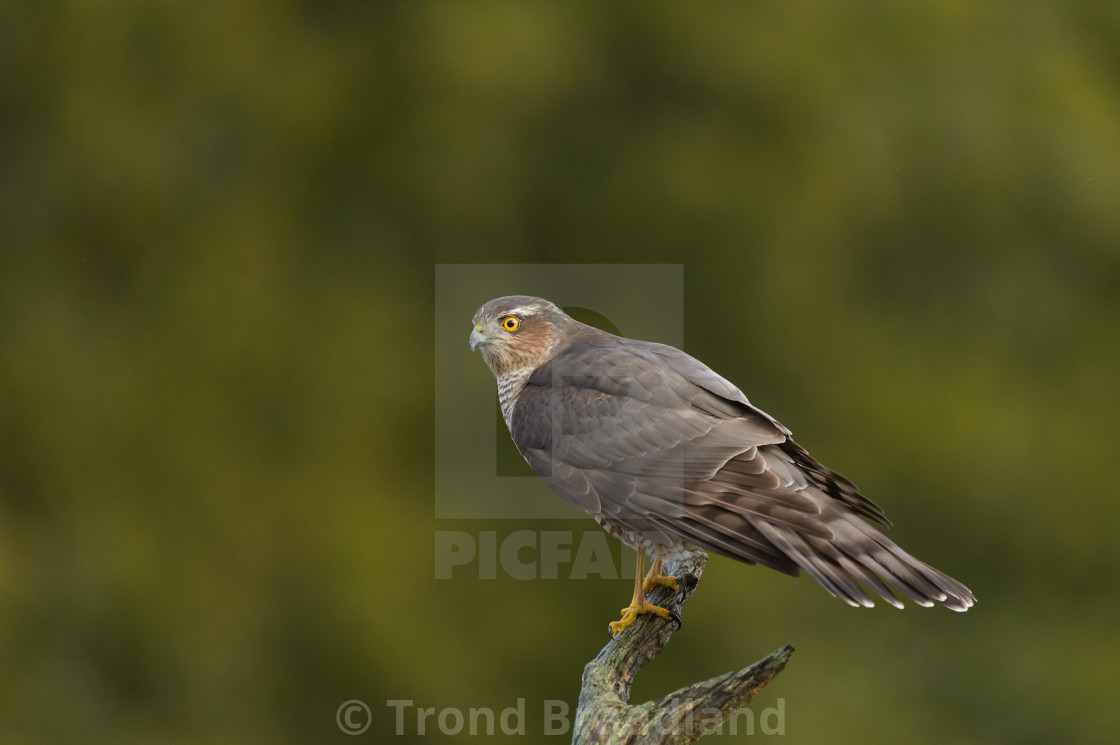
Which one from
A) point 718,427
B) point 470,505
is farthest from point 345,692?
point 718,427

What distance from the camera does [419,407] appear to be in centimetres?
688

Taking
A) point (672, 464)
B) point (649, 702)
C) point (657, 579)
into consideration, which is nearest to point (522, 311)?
point (672, 464)

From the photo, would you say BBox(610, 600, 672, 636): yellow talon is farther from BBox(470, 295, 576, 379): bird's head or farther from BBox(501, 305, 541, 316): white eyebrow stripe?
BBox(501, 305, 541, 316): white eyebrow stripe

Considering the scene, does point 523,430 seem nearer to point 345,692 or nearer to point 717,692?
point 717,692

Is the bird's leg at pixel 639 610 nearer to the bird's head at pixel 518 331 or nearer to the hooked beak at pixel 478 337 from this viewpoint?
the bird's head at pixel 518 331

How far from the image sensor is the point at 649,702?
308 centimetres

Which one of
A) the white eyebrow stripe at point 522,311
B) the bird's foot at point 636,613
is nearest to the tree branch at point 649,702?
the bird's foot at point 636,613

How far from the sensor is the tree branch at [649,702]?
2.94 meters

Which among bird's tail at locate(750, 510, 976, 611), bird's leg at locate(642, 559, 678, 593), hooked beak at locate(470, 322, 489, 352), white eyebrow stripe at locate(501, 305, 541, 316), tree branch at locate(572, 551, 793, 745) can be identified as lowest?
tree branch at locate(572, 551, 793, 745)

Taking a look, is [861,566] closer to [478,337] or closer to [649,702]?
[649,702]

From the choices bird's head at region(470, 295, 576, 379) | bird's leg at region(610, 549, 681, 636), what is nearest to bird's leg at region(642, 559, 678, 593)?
bird's leg at region(610, 549, 681, 636)

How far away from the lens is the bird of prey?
294 centimetres

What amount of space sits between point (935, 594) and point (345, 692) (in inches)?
182

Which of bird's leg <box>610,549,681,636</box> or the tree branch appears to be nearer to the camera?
the tree branch
